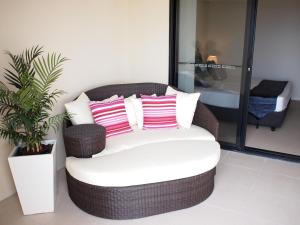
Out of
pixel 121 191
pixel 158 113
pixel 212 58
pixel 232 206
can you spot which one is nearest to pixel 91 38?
pixel 158 113

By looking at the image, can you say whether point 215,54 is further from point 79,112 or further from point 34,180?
point 34,180

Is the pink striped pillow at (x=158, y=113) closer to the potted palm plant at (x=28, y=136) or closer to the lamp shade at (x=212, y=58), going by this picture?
the lamp shade at (x=212, y=58)

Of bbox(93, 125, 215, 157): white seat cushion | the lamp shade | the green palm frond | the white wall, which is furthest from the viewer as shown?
the lamp shade

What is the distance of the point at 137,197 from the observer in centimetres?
230

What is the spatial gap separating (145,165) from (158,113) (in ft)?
2.82

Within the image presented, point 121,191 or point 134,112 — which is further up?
point 134,112

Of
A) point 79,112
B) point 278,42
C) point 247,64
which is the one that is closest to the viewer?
point 79,112

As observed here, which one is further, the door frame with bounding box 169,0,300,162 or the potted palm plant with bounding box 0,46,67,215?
the door frame with bounding box 169,0,300,162

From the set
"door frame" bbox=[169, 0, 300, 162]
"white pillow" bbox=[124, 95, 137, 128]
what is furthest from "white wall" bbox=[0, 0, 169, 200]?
"white pillow" bbox=[124, 95, 137, 128]

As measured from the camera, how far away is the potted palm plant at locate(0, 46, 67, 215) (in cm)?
223

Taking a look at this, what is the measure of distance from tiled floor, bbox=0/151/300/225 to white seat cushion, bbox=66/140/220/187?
326 millimetres

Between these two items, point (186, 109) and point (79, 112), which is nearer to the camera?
point (79, 112)

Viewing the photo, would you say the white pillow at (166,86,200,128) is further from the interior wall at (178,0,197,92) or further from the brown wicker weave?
the brown wicker weave

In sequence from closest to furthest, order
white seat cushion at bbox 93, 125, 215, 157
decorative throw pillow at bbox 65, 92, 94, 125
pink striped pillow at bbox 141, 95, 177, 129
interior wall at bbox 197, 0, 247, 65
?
white seat cushion at bbox 93, 125, 215, 157 < decorative throw pillow at bbox 65, 92, 94, 125 < pink striped pillow at bbox 141, 95, 177, 129 < interior wall at bbox 197, 0, 247, 65
